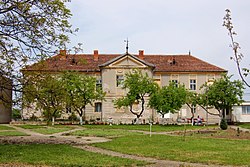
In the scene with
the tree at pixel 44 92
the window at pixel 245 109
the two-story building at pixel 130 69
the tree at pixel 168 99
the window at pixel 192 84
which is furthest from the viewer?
the window at pixel 192 84

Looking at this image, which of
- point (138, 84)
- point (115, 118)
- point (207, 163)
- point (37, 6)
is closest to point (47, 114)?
point (37, 6)

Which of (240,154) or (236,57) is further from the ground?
(236,57)

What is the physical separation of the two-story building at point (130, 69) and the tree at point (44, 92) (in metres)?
32.0

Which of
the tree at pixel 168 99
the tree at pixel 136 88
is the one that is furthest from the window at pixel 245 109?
the tree at pixel 136 88

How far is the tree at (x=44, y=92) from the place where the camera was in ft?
56.0

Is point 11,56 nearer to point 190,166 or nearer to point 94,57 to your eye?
point 190,166

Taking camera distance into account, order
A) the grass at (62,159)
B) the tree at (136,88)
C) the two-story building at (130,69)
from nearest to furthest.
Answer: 1. the grass at (62,159)
2. the tree at (136,88)
3. the two-story building at (130,69)

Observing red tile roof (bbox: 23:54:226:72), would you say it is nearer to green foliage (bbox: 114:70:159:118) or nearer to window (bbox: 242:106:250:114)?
green foliage (bbox: 114:70:159:118)

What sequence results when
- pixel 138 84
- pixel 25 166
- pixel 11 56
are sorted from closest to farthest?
pixel 25 166 → pixel 11 56 → pixel 138 84

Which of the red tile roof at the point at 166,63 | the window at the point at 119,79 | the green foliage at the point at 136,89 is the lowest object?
the green foliage at the point at 136,89

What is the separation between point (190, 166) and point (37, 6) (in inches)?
381

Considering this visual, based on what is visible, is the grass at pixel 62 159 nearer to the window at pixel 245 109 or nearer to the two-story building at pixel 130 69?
the two-story building at pixel 130 69

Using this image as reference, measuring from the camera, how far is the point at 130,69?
5178 cm

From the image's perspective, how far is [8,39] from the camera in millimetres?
16281
